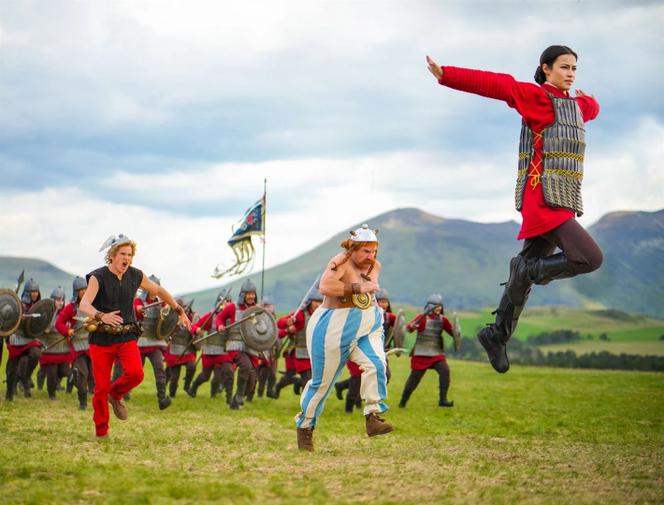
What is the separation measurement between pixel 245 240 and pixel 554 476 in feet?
49.1

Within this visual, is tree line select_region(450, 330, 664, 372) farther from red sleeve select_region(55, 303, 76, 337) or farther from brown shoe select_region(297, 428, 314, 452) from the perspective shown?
brown shoe select_region(297, 428, 314, 452)

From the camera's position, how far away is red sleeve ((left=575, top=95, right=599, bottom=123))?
7.87 m

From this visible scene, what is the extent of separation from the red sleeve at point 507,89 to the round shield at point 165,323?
1018cm

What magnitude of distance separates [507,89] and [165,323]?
1041 cm

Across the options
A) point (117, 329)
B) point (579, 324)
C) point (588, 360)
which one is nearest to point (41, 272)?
point (579, 324)

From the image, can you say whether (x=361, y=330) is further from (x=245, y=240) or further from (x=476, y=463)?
(x=245, y=240)

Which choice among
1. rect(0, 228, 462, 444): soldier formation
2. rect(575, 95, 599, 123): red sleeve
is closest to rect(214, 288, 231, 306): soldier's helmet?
rect(0, 228, 462, 444): soldier formation

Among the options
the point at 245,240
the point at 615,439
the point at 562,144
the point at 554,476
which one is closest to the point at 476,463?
the point at 554,476

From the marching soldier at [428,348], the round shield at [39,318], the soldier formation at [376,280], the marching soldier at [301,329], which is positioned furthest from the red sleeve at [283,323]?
the round shield at [39,318]

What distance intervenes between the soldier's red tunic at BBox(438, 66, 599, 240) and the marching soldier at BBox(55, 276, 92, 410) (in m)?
9.10

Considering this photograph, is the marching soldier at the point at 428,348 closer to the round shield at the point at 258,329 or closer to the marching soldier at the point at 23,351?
the round shield at the point at 258,329

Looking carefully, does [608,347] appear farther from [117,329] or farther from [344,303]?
[344,303]

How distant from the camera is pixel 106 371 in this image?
32.1 ft

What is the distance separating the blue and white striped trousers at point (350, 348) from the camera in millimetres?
8406
